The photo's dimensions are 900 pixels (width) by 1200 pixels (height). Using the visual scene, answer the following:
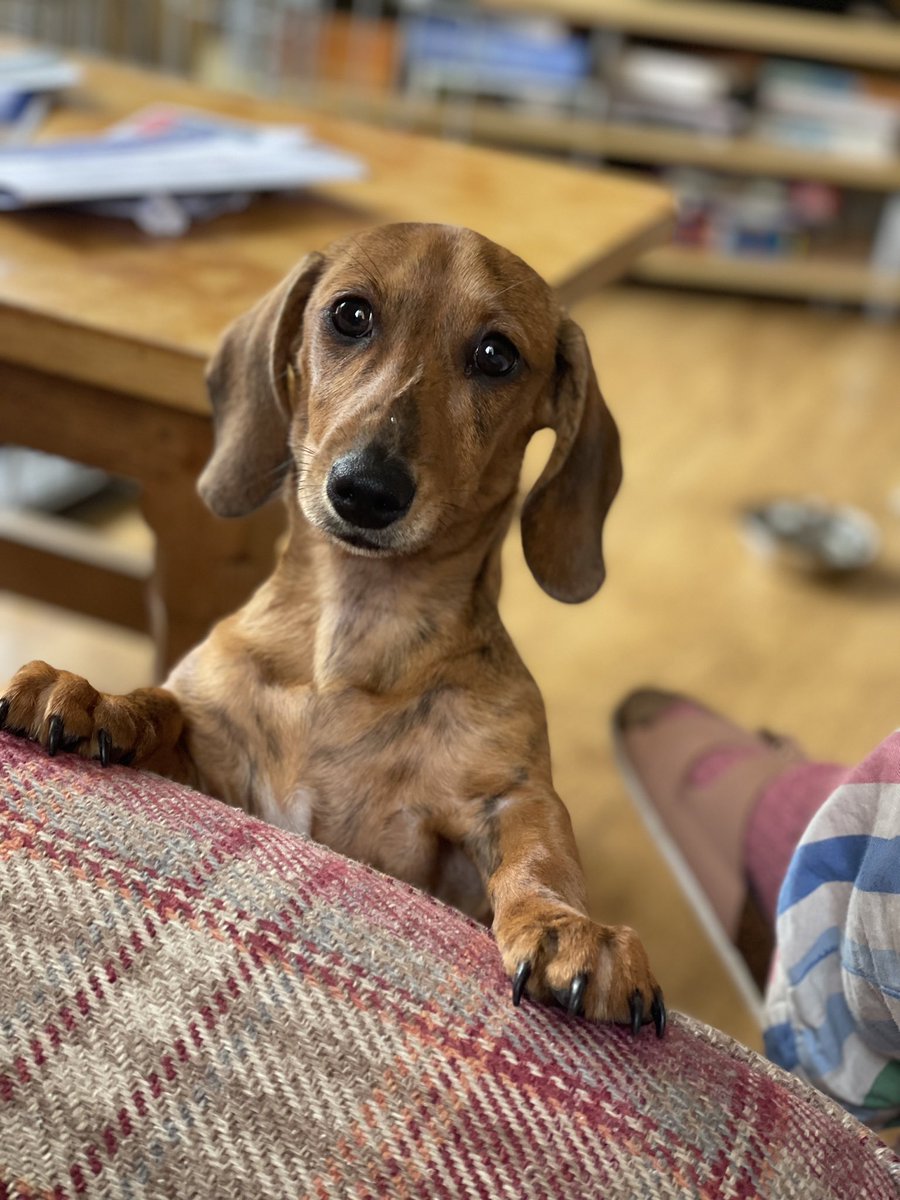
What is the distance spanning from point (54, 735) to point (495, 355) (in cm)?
48

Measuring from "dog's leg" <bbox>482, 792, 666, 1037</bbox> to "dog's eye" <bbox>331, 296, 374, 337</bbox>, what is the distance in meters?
0.41

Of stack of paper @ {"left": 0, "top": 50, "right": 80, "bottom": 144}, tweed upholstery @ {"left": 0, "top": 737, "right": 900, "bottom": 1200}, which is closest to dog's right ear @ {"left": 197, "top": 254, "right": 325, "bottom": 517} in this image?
tweed upholstery @ {"left": 0, "top": 737, "right": 900, "bottom": 1200}

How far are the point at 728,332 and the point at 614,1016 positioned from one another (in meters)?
4.30

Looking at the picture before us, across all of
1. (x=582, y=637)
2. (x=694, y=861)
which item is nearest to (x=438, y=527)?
(x=694, y=861)

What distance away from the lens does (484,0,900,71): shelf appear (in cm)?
471

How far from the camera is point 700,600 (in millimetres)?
3225

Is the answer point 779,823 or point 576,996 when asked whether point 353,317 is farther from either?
point 779,823

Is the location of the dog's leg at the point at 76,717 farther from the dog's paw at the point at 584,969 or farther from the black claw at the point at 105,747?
the dog's paw at the point at 584,969

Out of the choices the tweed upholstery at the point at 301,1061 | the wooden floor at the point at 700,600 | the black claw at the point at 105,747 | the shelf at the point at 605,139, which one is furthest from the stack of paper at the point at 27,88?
the shelf at the point at 605,139

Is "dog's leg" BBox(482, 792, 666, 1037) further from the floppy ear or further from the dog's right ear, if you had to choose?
the dog's right ear

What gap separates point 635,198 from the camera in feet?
7.55

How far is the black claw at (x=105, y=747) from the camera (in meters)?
0.98

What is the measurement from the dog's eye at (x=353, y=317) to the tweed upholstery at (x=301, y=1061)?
49 cm

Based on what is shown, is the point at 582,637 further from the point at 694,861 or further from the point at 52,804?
the point at 52,804
